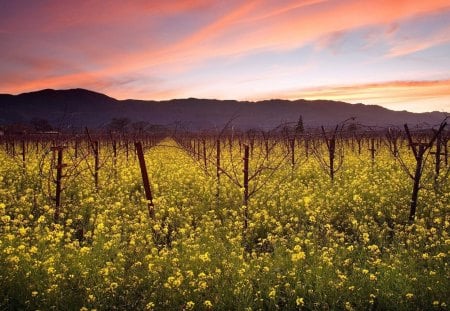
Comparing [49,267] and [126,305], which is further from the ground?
[49,267]

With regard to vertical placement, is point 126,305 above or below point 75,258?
below

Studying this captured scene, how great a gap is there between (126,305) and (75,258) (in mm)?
1503

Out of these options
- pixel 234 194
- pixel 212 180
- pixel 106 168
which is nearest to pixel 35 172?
pixel 106 168

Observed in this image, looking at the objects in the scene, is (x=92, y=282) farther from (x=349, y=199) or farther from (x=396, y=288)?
(x=349, y=199)

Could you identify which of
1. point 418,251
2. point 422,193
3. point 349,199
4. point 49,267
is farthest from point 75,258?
point 422,193

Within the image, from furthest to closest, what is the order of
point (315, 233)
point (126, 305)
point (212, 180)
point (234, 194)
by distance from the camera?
point (212, 180), point (234, 194), point (315, 233), point (126, 305)

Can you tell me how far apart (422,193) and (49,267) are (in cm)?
1067

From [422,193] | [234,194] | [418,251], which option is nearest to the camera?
[418,251]

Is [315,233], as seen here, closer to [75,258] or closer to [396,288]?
[396,288]

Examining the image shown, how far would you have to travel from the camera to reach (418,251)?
8.30 m

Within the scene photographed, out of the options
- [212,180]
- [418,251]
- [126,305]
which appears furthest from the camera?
[212,180]

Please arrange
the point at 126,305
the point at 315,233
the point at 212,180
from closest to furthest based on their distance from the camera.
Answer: the point at 126,305
the point at 315,233
the point at 212,180

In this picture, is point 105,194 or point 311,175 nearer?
point 105,194

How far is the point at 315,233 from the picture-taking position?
32.2 feet
